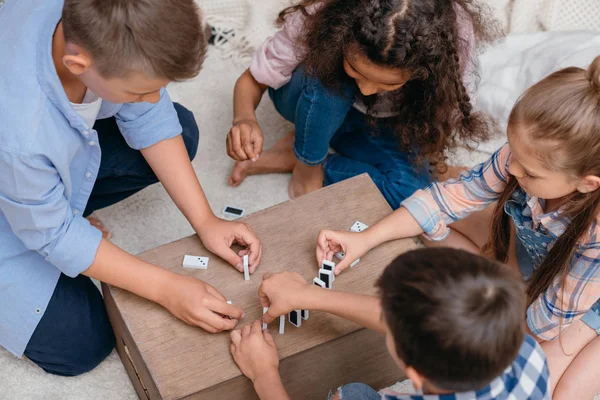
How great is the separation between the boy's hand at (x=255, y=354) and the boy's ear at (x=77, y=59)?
44 centimetres

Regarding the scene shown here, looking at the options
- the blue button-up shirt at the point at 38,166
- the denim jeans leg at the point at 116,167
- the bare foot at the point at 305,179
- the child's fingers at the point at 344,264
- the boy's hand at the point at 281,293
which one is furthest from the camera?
the bare foot at the point at 305,179

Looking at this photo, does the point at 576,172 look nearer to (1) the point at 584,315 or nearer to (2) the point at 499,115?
(1) the point at 584,315

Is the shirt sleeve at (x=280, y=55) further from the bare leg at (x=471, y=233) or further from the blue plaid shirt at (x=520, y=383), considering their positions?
the blue plaid shirt at (x=520, y=383)

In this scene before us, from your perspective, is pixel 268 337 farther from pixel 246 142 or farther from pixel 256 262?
pixel 246 142

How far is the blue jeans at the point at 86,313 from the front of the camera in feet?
3.98

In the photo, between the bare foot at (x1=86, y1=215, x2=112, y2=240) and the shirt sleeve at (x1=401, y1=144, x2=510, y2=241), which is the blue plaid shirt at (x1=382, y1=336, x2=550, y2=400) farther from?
the bare foot at (x1=86, y1=215, x2=112, y2=240)

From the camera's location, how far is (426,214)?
49.0 inches

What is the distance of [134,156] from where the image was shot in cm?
132

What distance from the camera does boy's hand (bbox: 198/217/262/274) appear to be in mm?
1165

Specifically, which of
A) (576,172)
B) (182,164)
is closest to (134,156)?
(182,164)

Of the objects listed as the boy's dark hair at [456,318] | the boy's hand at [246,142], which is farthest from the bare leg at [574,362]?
the boy's hand at [246,142]

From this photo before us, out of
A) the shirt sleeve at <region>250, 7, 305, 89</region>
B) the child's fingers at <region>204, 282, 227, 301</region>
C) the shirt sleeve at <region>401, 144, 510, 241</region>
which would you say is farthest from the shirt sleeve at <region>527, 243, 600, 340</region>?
the shirt sleeve at <region>250, 7, 305, 89</region>

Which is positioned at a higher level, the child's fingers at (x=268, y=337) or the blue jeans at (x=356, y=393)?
the child's fingers at (x=268, y=337)

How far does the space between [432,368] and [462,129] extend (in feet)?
2.38
